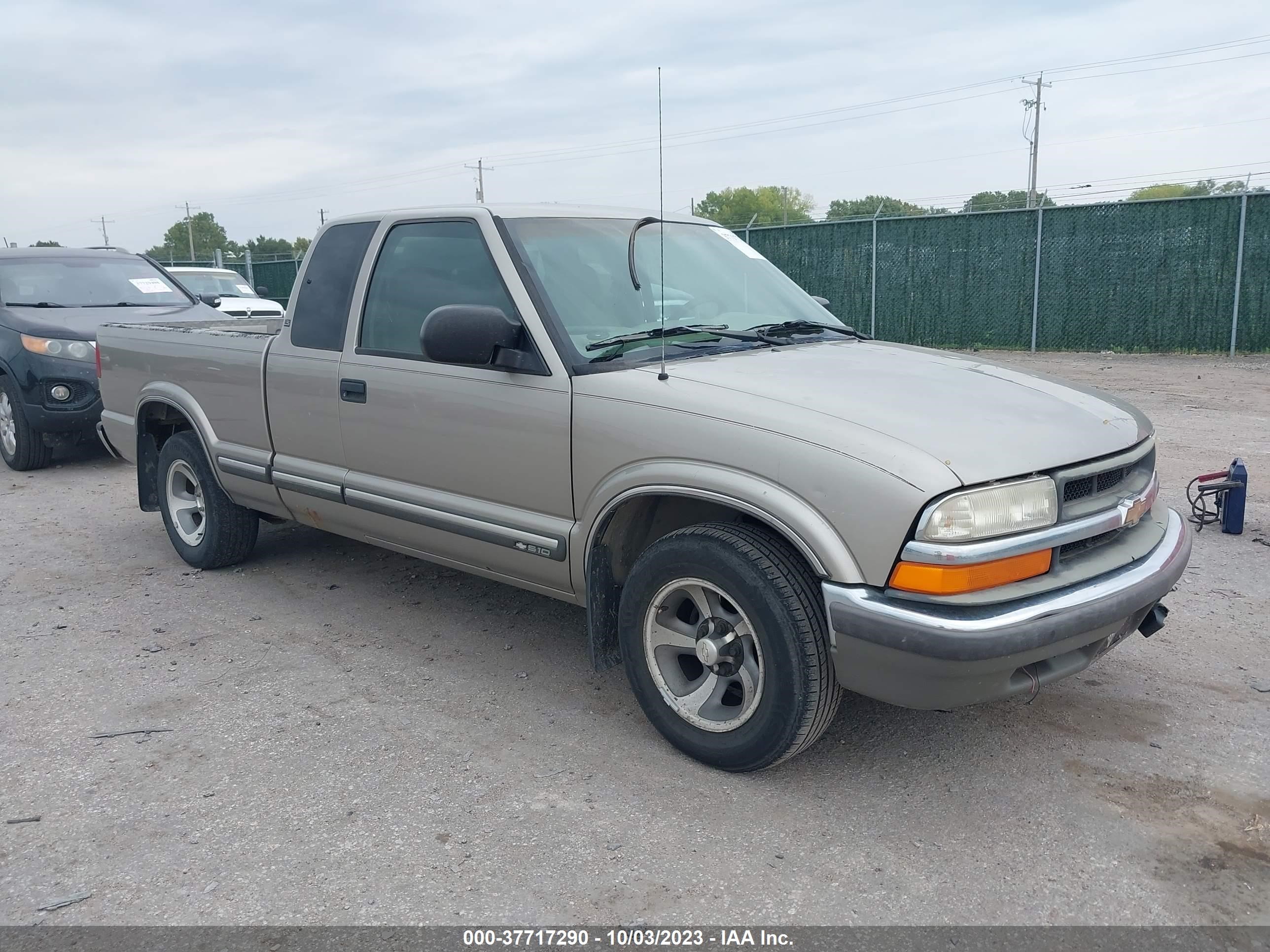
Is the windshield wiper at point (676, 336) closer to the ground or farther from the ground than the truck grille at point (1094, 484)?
farther from the ground

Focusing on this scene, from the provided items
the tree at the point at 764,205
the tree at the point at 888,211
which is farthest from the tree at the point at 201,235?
the tree at the point at 888,211

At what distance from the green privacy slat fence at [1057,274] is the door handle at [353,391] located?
14.2 metres

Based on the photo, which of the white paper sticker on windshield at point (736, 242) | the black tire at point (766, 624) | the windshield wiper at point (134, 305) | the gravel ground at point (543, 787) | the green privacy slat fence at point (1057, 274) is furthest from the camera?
the green privacy slat fence at point (1057, 274)

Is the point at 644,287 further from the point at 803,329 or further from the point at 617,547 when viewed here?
the point at 617,547

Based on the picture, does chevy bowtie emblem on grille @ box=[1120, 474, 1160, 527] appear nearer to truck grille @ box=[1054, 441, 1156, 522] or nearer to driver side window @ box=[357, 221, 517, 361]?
truck grille @ box=[1054, 441, 1156, 522]

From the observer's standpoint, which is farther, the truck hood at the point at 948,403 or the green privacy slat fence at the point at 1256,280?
the green privacy slat fence at the point at 1256,280

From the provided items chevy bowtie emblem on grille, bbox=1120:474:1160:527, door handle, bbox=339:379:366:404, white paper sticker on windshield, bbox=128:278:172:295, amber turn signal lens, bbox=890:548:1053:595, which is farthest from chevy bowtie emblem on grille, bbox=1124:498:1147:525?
white paper sticker on windshield, bbox=128:278:172:295

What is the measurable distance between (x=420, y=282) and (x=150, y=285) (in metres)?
6.76

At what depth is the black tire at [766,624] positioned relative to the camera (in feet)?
9.83

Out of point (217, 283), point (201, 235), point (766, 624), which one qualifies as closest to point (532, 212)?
point (766, 624)

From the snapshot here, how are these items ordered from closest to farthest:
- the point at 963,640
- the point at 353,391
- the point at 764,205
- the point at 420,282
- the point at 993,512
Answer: the point at 963,640, the point at 993,512, the point at 420,282, the point at 353,391, the point at 764,205

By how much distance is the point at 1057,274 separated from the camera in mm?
16047

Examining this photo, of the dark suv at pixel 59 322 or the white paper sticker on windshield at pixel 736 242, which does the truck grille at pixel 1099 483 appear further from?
the dark suv at pixel 59 322

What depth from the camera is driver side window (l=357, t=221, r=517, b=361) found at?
3.98 m
